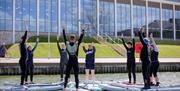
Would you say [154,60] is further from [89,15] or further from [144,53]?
[89,15]

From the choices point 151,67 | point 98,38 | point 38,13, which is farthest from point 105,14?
point 151,67

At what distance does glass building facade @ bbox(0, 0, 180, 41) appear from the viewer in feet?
245

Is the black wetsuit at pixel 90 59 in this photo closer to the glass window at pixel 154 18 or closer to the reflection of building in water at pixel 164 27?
the reflection of building in water at pixel 164 27

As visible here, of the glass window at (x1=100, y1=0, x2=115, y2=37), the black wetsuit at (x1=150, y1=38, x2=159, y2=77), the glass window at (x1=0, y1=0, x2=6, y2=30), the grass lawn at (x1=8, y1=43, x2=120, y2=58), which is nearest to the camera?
the black wetsuit at (x1=150, y1=38, x2=159, y2=77)

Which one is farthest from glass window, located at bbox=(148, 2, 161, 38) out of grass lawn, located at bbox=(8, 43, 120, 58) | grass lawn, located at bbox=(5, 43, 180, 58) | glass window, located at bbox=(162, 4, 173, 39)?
grass lawn, located at bbox=(8, 43, 120, 58)

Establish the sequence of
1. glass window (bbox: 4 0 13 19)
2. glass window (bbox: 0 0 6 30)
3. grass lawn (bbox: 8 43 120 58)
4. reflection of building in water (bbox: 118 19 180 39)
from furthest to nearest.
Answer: reflection of building in water (bbox: 118 19 180 39)
glass window (bbox: 4 0 13 19)
glass window (bbox: 0 0 6 30)
grass lawn (bbox: 8 43 120 58)

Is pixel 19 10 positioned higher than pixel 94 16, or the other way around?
pixel 19 10

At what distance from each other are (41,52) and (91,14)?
1014 inches

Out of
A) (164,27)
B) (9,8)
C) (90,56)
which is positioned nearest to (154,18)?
(164,27)

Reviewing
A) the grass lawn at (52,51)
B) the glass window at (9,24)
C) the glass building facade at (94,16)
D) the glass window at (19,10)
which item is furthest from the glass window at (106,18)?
the glass window at (9,24)

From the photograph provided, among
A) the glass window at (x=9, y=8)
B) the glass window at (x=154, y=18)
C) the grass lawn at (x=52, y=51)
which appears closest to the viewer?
the grass lawn at (x=52, y=51)

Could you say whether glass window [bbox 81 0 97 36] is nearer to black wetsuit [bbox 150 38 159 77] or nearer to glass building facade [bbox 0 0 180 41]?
glass building facade [bbox 0 0 180 41]

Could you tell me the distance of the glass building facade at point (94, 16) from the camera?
74562 millimetres

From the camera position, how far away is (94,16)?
83.8 meters
